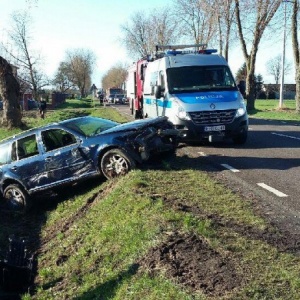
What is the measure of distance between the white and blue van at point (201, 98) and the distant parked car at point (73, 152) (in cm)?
182

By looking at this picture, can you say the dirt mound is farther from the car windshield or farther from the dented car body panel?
the car windshield

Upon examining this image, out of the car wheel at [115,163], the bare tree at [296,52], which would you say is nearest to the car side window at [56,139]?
the car wheel at [115,163]

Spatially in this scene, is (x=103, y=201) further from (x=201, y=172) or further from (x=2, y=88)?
(x=2, y=88)

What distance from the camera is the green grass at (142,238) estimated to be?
440 centimetres

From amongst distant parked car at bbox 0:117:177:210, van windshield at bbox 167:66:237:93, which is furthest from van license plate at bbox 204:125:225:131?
distant parked car at bbox 0:117:177:210

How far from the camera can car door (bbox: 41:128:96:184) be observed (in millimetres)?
9383

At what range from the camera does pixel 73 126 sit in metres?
9.88

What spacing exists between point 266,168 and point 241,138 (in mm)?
3555

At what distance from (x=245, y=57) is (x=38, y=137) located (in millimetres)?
27251

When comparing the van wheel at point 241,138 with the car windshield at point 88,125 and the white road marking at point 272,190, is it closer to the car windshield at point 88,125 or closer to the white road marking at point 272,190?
the car windshield at point 88,125

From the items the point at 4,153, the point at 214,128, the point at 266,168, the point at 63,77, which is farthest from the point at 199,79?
the point at 63,77

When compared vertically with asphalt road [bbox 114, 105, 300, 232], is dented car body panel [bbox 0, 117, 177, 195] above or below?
above

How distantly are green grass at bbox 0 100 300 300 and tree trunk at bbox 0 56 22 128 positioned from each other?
16.5 m

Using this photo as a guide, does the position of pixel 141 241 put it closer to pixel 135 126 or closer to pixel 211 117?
pixel 135 126
